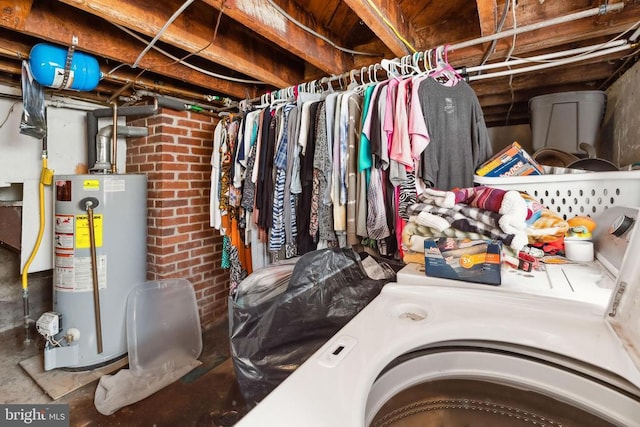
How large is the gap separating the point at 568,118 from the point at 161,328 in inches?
119

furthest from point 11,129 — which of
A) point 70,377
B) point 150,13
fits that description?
point 70,377

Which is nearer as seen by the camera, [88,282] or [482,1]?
[482,1]

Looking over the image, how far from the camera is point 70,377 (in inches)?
72.1

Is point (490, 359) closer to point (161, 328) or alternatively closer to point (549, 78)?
point (161, 328)

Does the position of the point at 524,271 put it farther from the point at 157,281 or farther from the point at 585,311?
the point at 157,281

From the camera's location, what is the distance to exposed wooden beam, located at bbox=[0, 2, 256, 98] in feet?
4.50

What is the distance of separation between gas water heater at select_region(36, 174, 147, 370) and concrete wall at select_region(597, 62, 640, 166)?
3135 mm

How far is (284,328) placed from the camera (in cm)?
101

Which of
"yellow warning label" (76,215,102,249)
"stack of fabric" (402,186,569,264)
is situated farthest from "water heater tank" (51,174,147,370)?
"stack of fabric" (402,186,569,264)

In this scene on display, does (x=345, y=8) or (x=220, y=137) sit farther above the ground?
(x=345, y=8)

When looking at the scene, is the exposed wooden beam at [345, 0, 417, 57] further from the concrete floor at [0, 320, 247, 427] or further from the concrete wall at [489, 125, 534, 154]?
the concrete floor at [0, 320, 247, 427]

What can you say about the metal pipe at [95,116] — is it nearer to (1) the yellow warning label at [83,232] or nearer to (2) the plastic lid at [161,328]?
(1) the yellow warning label at [83,232]

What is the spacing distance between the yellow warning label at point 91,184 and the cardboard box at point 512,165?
222 centimetres

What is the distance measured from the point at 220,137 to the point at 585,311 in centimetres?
220
